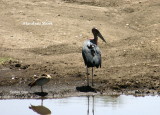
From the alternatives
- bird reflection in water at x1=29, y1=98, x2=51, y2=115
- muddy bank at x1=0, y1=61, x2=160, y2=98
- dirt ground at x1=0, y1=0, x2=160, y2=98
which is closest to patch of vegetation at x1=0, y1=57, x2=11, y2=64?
dirt ground at x1=0, y1=0, x2=160, y2=98

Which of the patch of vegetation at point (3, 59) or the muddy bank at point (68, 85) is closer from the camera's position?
the muddy bank at point (68, 85)

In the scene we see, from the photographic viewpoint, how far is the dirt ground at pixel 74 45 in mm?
13367

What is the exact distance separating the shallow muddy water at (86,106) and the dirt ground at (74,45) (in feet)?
1.15

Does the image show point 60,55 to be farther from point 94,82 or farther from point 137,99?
point 137,99

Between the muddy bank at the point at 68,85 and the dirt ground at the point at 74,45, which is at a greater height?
the dirt ground at the point at 74,45

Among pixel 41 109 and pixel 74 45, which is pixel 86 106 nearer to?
pixel 41 109

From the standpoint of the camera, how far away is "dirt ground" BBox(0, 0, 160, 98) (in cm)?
1337

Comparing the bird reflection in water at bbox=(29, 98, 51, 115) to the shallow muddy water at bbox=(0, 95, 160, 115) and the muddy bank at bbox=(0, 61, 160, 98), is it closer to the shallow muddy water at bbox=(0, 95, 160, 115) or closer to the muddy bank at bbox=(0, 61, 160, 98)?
the shallow muddy water at bbox=(0, 95, 160, 115)

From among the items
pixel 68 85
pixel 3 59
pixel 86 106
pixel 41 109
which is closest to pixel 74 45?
pixel 3 59

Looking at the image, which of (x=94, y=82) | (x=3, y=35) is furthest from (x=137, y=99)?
(x=3, y=35)

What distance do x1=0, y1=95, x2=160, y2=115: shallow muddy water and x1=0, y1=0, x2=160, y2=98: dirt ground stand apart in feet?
1.15

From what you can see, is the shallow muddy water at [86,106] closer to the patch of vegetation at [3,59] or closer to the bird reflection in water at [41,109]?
the bird reflection in water at [41,109]

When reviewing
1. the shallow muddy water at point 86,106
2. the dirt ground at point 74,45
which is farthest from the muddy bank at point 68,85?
the shallow muddy water at point 86,106

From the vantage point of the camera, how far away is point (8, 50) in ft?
53.5
